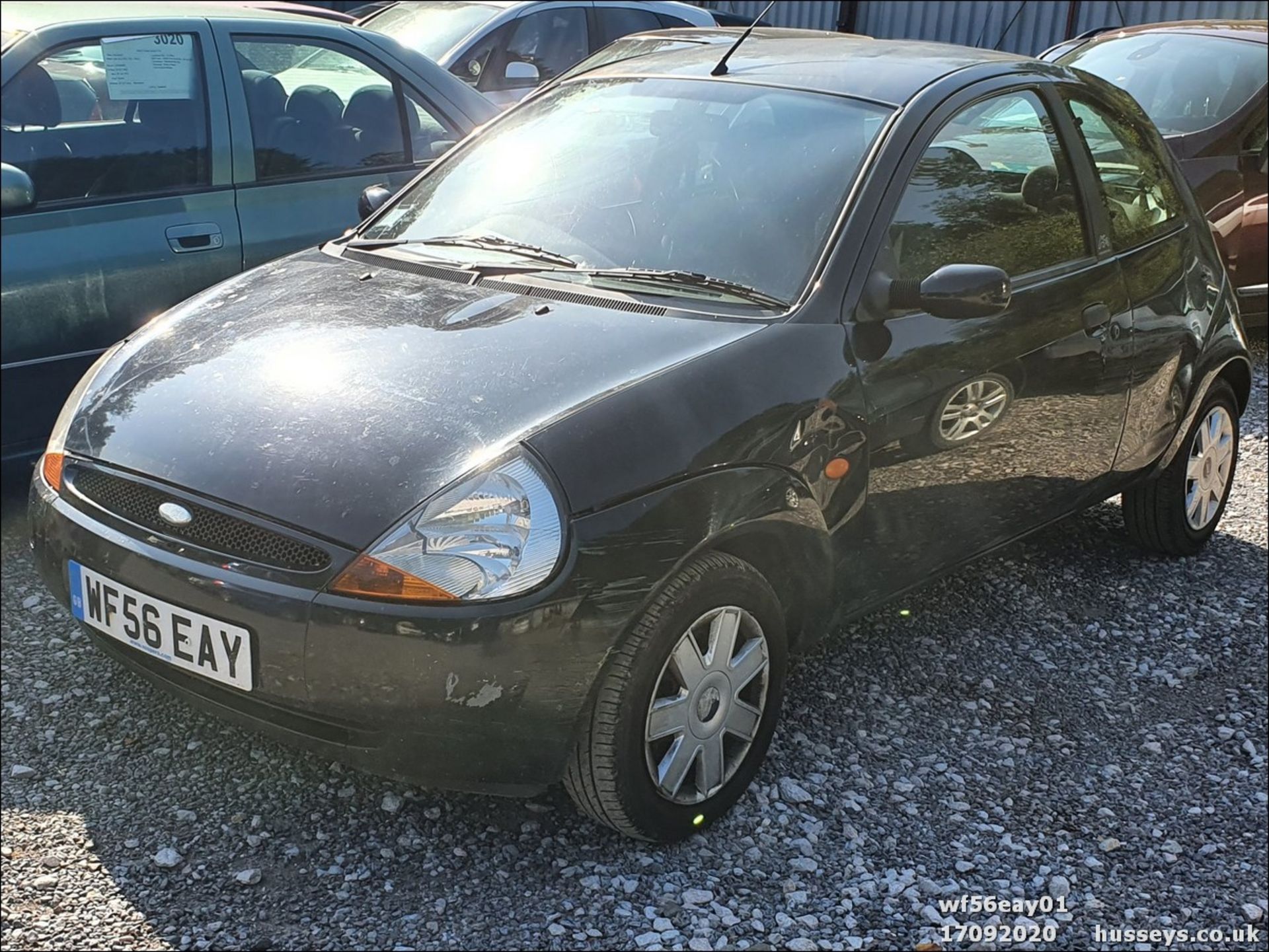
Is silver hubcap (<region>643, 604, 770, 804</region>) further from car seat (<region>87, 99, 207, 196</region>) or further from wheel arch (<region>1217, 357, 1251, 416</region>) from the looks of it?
car seat (<region>87, 99, 207, 196</region>)

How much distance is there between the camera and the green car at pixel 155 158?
14.1 ft

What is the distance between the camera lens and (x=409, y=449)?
2.71m

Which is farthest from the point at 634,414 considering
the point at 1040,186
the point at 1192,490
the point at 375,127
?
the point at 375,127

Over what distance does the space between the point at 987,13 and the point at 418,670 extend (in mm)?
13147

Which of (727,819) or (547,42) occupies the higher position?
(547,42)

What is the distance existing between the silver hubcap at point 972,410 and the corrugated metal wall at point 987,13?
11.1 m

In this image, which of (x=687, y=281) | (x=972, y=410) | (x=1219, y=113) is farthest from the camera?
(x=1219, y=113)

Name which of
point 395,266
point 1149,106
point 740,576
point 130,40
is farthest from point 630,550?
point 1149,106

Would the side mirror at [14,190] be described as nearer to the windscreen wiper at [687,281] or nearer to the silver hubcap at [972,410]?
the windscreen wiper at [687,281]

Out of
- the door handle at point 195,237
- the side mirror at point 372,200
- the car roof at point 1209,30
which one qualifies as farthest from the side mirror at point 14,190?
the car roof at point 1209,30

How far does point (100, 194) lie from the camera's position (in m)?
4.51

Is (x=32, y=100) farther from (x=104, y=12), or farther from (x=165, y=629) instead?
(x=165, y=629)

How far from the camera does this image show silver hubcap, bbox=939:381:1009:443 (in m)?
3.43

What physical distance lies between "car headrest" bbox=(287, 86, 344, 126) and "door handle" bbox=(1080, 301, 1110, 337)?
111 inches
